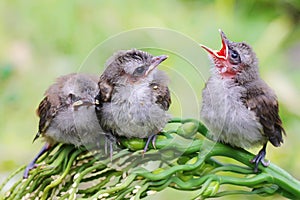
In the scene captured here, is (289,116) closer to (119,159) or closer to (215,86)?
(215,86)

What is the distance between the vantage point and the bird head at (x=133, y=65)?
3.82 ft

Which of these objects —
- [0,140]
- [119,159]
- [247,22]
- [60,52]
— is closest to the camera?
[119,159]

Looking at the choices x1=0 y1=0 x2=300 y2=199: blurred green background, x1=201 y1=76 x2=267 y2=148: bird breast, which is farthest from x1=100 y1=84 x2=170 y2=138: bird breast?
x1=0 y1=0 x2=300 y2=199: blurred green background

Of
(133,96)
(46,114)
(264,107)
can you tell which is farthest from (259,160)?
(46,114)

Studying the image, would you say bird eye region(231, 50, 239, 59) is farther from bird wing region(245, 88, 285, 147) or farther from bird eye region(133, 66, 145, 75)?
bird eye region(133, 66, 145, 75)

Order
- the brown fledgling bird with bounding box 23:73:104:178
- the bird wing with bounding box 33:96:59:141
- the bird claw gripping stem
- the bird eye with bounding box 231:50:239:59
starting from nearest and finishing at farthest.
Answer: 1. the bird claw gripping stem
2. the brown fledgling bird with bounding box 23:73:104:178
3. the bird eye with bounding box 231:50:239:59
4. the bird wing with bounding box 33:96:59:141

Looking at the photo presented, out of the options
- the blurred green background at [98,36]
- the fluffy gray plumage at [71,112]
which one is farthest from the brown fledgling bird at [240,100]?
the blurred green background at [98,36]

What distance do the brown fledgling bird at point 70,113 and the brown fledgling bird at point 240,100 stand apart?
0.69ft

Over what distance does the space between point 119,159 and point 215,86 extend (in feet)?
0.86

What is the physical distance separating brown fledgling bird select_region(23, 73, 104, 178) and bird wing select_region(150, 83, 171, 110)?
10 centimetres

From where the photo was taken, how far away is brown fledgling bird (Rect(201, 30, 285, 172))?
4.22ft

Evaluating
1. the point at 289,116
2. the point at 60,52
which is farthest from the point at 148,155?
the point at 60,52

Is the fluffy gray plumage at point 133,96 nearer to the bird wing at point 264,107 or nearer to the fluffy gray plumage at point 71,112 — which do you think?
the fluffy gray plumage at point 71,112

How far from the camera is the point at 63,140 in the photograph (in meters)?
1.33
